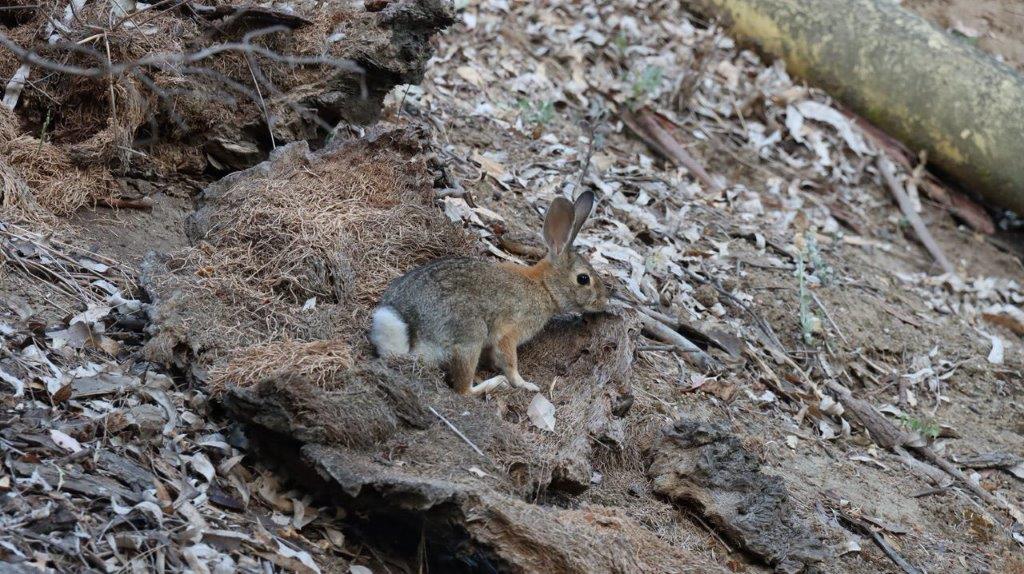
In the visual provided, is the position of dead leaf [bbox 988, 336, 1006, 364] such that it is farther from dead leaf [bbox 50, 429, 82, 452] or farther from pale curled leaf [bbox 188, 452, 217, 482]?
dead leaf [bbox 50, 429, 82, 452]

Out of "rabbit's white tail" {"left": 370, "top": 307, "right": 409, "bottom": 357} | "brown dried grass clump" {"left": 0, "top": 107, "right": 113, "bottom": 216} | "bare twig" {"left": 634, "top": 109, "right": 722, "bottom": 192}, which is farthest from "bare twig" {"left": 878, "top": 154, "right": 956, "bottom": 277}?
"brown dried grass clump" {"left": 0, "top": 107, "right": 113, "bottom": 216}

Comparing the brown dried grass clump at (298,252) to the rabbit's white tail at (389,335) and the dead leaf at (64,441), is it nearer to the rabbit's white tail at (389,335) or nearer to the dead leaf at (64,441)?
the rabbit's white tail at (389,335)

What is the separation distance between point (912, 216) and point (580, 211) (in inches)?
236

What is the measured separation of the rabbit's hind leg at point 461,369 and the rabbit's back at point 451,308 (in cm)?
4

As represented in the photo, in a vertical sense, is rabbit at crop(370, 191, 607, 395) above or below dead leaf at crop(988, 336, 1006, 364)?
above

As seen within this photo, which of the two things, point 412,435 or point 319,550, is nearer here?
point 319,550

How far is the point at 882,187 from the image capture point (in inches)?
433

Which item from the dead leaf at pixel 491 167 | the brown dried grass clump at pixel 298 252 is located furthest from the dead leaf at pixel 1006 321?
the brown dried grass clump at pixel 298 252

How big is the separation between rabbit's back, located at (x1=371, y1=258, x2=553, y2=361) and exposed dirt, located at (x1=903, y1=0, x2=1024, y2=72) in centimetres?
958

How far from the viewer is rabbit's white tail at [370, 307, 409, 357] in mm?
A: 5152

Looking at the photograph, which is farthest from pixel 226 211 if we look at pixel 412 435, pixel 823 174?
pixel 823 174

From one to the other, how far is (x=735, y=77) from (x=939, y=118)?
2.34m

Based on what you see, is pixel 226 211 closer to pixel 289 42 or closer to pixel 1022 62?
pixel 289 42

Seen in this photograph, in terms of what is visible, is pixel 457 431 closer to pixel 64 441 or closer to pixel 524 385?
pixel 524 385
